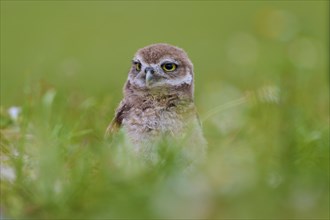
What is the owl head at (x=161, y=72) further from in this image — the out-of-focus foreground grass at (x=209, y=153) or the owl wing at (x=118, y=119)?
the out-of-focus foreground grass at (x=209, y=153)

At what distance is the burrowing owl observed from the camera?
493 cm

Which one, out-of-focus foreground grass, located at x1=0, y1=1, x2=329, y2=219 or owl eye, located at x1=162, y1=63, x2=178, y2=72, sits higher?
owl eye, located at x1=162, y1=63, x2=178, y2=72

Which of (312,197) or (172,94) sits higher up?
(172,94)

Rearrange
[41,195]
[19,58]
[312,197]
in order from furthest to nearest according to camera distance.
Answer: [19,58] < [41,195] < [312,197]

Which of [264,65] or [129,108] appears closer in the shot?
[129,108]

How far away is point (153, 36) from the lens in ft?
39.7

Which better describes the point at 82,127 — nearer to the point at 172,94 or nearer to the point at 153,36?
the point at 172,94

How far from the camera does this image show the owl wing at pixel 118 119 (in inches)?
202

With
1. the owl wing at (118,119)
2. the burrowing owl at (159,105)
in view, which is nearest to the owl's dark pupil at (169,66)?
the burrowing owl at (159,105)

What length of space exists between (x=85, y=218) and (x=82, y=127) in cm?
203

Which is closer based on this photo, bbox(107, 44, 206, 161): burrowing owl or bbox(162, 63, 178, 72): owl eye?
bbox(107, 44, 206, 161): burrowing owl

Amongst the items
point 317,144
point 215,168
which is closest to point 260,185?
point 215,168

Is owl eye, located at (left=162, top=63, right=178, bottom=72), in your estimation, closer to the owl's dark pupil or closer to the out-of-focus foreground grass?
the owl's dark pupil

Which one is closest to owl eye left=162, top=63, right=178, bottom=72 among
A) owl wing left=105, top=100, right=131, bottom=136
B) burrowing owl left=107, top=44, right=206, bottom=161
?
burrowing owl left=107, top=44, right=206, bottom=161
